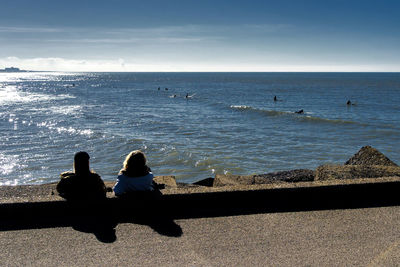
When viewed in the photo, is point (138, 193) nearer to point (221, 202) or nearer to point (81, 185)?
point (81, 185)

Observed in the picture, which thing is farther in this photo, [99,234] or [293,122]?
[293,122]

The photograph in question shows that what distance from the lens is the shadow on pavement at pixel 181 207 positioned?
435 centimetres

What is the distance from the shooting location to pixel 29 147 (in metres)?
16.1

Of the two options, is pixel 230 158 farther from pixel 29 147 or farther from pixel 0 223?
pixel 0 223

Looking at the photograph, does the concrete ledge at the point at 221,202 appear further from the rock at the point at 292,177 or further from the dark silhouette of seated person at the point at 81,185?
the rock at the point at 292,177

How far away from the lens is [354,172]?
5945mm

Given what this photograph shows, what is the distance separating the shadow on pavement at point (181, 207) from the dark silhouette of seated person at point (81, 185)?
14 centimetres

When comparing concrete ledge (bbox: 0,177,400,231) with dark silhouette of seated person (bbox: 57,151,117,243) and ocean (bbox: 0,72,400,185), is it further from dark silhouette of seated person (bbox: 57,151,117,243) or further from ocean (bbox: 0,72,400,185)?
ocean (bbox: 0,72,400,185)

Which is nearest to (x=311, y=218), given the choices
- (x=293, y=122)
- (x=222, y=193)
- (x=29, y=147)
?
(x=222, y=193)

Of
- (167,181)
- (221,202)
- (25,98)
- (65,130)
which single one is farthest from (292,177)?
(25,98)

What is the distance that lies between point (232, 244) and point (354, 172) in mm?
3093

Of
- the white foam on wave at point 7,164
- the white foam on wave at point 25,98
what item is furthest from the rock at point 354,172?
the white foam on wave at point 25,98

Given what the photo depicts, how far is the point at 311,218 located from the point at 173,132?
53.7ft

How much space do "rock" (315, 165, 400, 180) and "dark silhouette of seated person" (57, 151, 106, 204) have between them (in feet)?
11.6
